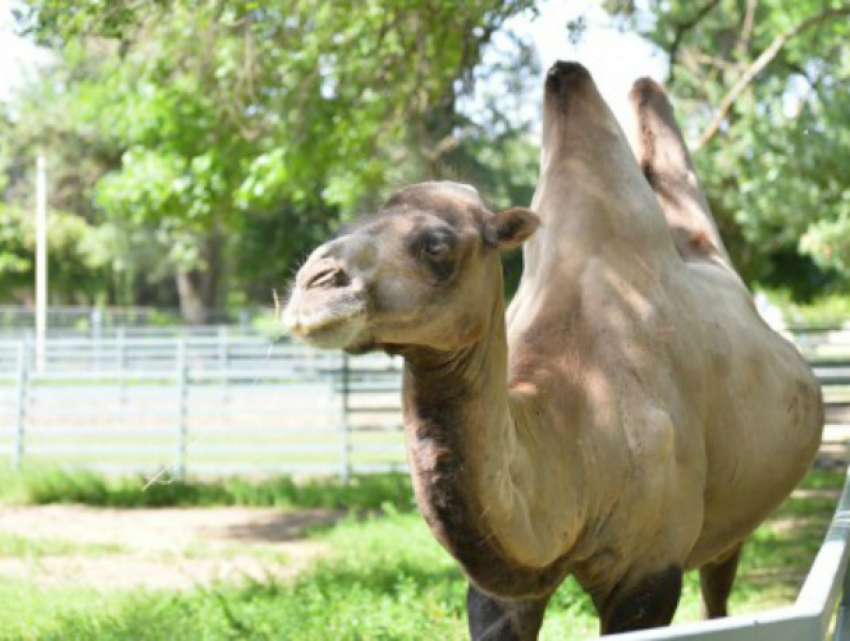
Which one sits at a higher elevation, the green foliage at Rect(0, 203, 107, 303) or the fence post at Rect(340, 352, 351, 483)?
the green foliage at Rect(0, 203, 107, 303)

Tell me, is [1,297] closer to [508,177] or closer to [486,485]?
[508,177]

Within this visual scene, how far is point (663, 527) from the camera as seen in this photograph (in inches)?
183

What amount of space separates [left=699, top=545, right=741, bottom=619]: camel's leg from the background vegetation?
2.24m

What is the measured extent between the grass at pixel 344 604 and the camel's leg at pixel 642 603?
2.04m

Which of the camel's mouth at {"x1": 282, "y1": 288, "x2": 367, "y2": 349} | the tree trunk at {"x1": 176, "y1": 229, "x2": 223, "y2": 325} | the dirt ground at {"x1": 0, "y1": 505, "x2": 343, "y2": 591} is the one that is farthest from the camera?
the tree trunk at {"x1": 176, "y1": 229, "x2": 223, "y2": 325}

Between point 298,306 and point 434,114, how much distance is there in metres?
9.34

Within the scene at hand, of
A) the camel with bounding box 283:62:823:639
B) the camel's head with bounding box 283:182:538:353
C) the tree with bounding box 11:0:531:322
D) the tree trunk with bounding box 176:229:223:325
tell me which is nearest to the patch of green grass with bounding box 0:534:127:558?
the tree with bounding box 11:0:531:322

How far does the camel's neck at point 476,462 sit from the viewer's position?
3725 millimetres

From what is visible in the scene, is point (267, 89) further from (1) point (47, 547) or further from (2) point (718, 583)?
(2) point (718, 583)

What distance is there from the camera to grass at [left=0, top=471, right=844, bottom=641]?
6727mm

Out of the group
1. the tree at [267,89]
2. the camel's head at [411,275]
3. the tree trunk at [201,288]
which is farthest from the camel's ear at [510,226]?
the tree trunk at [201,288]

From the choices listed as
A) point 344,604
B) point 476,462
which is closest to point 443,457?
point 476,462

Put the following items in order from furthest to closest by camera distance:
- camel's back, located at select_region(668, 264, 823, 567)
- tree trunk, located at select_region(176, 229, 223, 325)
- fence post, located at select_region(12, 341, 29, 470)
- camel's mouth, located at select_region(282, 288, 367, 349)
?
tree trunk, located at select_region(176, 229, 223, 325), fence post, located at select_region(12, 341, 29, 470), camel's back, located at select_region(668, 264, 823, 567), camel's mouth, located at select_region(282, 288, 367, 349)

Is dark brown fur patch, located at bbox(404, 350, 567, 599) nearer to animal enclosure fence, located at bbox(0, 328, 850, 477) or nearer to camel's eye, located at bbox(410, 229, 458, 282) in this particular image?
camel's eye, located at bbox(410, 229, 458, 282)
